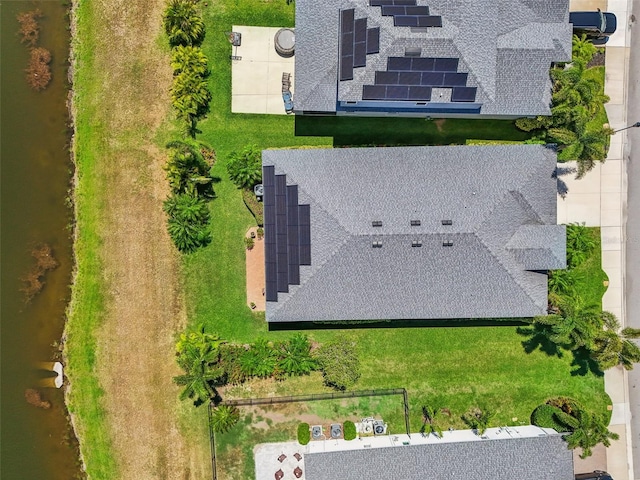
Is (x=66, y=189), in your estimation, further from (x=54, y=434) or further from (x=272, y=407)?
(x=272, y=407)

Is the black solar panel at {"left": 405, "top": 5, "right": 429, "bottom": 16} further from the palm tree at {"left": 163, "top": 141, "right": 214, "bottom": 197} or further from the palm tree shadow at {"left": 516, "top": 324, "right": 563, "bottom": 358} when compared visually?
the palm tree shadow at {"left": 516, "top": 324, "right": 563, "bottom": 358}

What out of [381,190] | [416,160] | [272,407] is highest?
[416,160]

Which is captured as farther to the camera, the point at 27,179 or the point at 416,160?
the point at 27,179

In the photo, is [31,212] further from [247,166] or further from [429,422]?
[429,422]

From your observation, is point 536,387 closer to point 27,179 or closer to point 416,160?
point 416,160

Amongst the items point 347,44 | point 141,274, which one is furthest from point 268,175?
point 141,274

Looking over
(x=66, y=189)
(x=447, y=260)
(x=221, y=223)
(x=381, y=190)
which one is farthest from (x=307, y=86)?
(x=66, y=189)

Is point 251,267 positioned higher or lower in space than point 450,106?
lower

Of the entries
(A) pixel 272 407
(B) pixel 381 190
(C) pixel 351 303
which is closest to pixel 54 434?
(A) pixel 272 407
